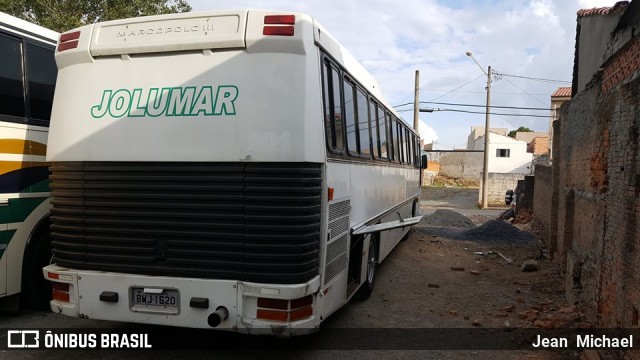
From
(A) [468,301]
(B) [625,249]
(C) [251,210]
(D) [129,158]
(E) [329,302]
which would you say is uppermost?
(D) [129,158]

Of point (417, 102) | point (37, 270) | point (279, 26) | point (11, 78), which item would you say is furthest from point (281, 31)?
point (417, 102)

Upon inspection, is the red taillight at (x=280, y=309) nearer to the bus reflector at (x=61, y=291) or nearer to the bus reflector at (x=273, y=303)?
the bus reflector at (x=273, y=303)

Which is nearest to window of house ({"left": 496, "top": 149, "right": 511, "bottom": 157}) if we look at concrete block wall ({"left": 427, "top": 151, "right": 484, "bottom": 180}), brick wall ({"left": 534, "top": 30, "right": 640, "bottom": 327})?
concrete block wall ({"left": 427, "top": 151, "right": 484, "bottom": 180})

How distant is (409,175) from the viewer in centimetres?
1105

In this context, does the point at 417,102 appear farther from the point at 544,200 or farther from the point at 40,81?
the point at 40,81

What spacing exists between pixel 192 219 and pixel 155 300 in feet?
2.62

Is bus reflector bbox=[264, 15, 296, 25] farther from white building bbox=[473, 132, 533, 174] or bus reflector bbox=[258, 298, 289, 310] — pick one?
white building bbox=[473, 132, 533, 174]

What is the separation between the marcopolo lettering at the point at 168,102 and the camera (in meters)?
3.87

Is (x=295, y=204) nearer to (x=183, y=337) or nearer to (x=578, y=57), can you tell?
(x=183, y=337)

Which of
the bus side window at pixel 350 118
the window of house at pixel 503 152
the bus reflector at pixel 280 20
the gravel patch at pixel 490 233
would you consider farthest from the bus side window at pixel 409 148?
the window of house at pixel 503 152

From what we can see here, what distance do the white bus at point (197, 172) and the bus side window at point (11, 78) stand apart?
131 cm

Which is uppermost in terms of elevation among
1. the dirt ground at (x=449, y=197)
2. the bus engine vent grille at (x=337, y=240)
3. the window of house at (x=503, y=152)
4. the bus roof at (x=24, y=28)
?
the window of house at (x=503, y=152)

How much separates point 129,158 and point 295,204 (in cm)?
154

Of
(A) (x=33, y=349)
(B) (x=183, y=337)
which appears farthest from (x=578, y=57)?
(A) (x=33, y=349)
